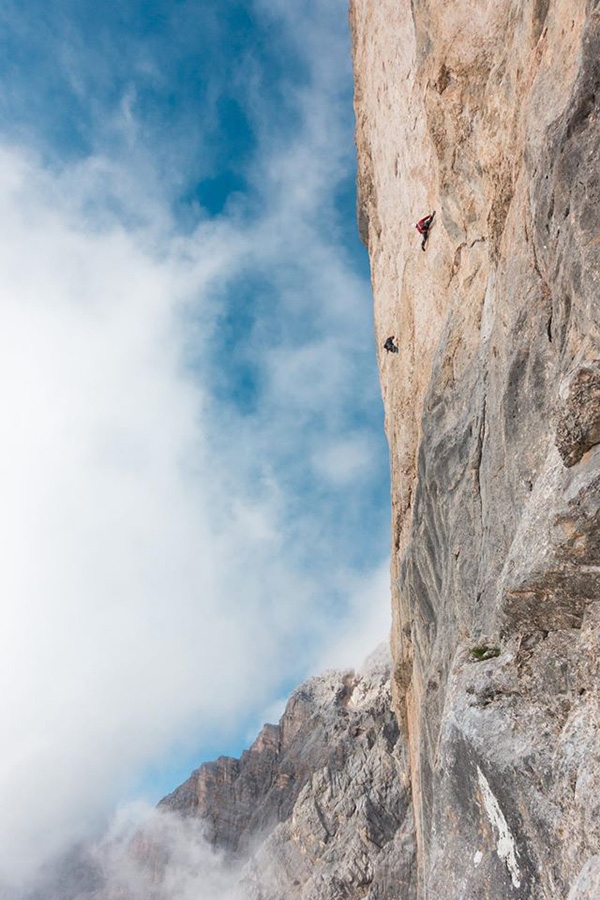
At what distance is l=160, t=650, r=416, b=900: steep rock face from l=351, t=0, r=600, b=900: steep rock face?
39.9 metres

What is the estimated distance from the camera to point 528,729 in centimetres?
883

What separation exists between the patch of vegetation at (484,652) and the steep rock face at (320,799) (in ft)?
139

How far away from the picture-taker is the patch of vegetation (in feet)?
35.5

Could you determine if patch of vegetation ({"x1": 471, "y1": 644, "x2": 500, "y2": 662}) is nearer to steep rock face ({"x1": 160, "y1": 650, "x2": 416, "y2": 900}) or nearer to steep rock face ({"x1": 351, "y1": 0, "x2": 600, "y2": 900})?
steep rock face ({"x1": 351, "y1": 0, "x2": 600, "y2": 900})

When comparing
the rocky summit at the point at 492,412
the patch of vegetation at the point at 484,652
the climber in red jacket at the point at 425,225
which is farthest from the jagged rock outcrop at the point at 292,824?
the climber in red jacket at the point at 425,225

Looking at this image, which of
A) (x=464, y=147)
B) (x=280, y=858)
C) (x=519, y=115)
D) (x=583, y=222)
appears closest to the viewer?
(x=583, y=222)

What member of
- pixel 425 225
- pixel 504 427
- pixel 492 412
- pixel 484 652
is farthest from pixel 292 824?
pixel 504 427

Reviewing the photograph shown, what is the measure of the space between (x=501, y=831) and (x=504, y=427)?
6.67 metres

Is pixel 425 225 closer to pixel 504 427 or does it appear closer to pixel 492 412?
pixel 492 412

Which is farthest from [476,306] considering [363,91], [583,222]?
[363,91]

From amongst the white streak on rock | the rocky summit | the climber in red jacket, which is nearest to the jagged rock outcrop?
the rocky summit

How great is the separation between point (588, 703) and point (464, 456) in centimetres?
795

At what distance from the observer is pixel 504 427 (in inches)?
482

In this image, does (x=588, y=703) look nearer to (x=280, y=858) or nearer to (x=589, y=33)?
(x=589, y=33)
